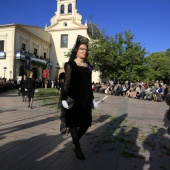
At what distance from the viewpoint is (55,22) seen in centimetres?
4347

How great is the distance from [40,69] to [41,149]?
35890mm

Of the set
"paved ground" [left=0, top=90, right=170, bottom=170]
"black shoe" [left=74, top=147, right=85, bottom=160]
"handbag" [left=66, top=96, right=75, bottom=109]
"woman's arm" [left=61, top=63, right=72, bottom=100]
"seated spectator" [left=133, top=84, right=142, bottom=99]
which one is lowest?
"paved ground" [left=0, top=90, right=170, bottom=170]

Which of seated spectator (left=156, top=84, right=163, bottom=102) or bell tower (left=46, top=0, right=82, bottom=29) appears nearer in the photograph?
seated spectator (left=156, top=84, right=163, bottom=102)

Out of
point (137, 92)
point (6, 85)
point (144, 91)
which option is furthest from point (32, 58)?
point (144, 91)

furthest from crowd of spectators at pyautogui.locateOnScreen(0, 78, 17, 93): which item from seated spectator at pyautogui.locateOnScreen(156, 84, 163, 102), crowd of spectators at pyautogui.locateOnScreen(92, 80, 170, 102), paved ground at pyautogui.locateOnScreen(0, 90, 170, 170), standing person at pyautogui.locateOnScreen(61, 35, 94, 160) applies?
standing person at pyautogui.locateOnScreen(61, 35, 94, 160)

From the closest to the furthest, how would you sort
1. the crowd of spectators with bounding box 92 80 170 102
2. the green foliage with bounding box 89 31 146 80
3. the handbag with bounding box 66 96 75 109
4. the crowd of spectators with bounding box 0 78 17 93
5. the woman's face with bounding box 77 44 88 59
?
the handbag with bounding box 66 96 75 109, the woman's face with bounding box 77 44 88 59, the crowd of spectators with bounding box 92 80 170 102, the crowd of spectators with bounding box 0 78 17 93, the green foliage with bounding box 89 31 146 80

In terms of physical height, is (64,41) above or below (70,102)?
above

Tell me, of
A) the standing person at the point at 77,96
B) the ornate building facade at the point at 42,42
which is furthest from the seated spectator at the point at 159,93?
the ornate building facade at the point at 42,42

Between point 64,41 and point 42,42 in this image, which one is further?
point 64,41

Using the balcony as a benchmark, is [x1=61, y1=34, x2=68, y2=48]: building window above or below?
above

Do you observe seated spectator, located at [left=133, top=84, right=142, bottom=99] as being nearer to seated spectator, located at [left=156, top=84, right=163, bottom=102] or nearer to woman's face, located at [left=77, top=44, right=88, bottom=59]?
seated spectator, located at [left=156, top=84, right=163, bottom=102]

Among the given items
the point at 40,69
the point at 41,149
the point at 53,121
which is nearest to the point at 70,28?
the point at 40,69

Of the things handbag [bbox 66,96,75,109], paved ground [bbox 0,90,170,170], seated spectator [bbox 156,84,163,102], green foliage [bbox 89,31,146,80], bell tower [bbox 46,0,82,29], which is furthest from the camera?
bell tower [bbox 46,0,82,29]

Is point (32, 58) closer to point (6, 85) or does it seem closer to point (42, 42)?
point (42, 42)
